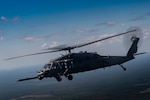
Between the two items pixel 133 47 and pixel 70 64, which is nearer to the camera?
pixel 70 64

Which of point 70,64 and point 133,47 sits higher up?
point 133,47

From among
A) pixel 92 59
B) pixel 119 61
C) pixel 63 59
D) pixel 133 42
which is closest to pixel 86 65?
pixel 92 59

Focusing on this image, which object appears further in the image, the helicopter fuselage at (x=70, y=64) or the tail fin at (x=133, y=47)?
the tail fin at (x=133, y=47)

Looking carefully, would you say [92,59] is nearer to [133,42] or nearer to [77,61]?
[77,61]

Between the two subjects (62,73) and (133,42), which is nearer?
(62,73)

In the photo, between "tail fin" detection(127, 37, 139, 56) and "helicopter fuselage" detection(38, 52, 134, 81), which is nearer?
"helicopter fuselage" detection(38, 52, 134, 81)

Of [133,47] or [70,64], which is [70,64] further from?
[133,47]

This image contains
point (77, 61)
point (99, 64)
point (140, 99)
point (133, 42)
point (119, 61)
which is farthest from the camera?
point (140, 99)

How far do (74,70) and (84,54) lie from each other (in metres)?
3.82

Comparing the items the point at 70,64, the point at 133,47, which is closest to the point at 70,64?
the point at 70,64

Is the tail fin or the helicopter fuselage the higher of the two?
the tail fin

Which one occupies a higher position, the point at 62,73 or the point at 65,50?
the point at 65,50

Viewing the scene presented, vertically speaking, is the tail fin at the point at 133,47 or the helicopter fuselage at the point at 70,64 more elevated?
the tail fin at the point at 133,47

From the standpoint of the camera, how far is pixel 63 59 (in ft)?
143
